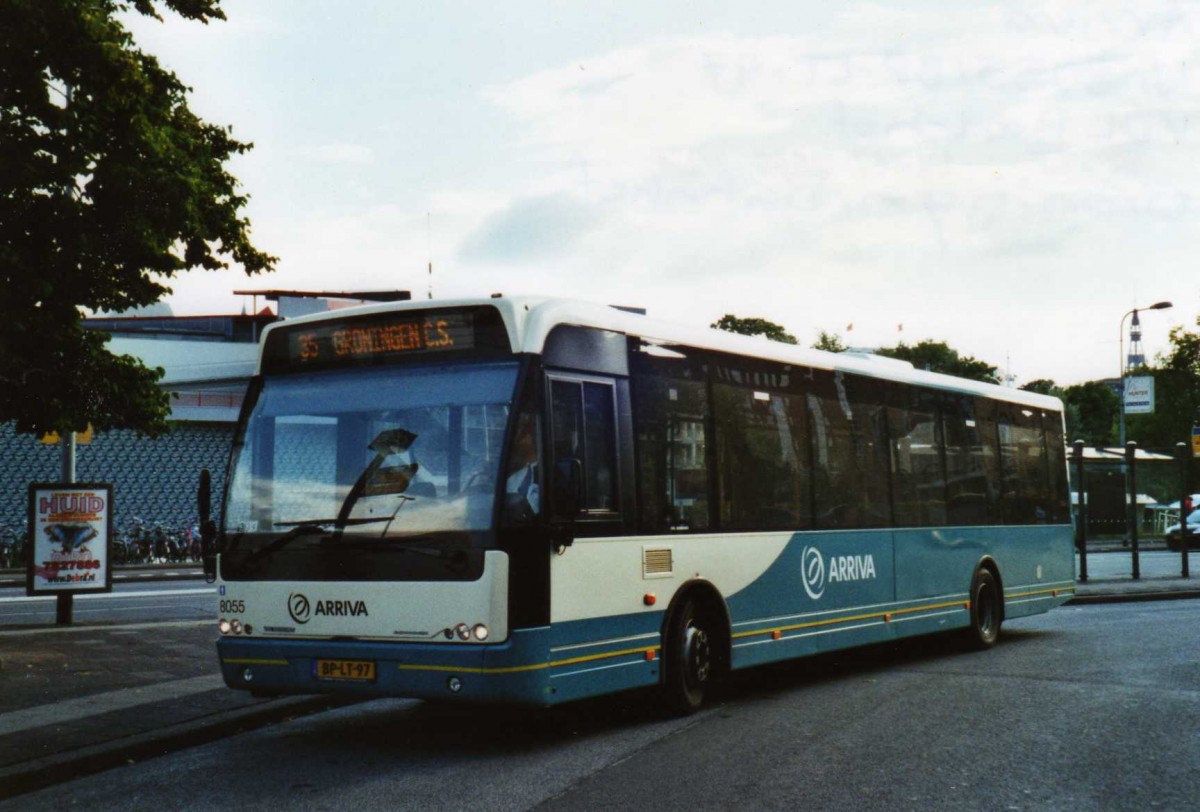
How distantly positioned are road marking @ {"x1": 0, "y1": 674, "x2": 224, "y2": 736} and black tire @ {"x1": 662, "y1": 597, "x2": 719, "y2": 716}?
3.85m

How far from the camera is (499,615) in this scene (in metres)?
8.23

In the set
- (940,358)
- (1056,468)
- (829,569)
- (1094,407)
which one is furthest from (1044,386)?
(829,569)

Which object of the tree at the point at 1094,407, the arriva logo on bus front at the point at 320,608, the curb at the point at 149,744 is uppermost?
the tree at the point at 1094,407

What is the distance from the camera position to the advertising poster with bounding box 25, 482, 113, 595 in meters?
16.3

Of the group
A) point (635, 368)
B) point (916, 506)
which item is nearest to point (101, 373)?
point (635, 368)

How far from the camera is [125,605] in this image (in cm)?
2027

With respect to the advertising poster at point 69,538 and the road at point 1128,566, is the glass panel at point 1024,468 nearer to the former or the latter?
the advertising poster at point 69,538

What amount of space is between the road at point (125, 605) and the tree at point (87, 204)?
373cm

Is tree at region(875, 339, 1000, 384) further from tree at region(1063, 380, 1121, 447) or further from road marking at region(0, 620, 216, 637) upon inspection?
road marking at region(0, 620, 216, 637)

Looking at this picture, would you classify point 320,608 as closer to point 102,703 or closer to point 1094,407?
point 102,703

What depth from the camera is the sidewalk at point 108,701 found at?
27.1 ft

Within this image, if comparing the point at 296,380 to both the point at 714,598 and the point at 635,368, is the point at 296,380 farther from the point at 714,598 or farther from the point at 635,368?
the point at 714,598

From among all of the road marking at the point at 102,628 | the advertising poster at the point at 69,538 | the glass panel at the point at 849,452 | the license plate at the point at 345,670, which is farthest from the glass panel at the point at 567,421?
the advertising poster at the point at 69,538

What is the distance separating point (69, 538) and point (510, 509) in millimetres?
10139
